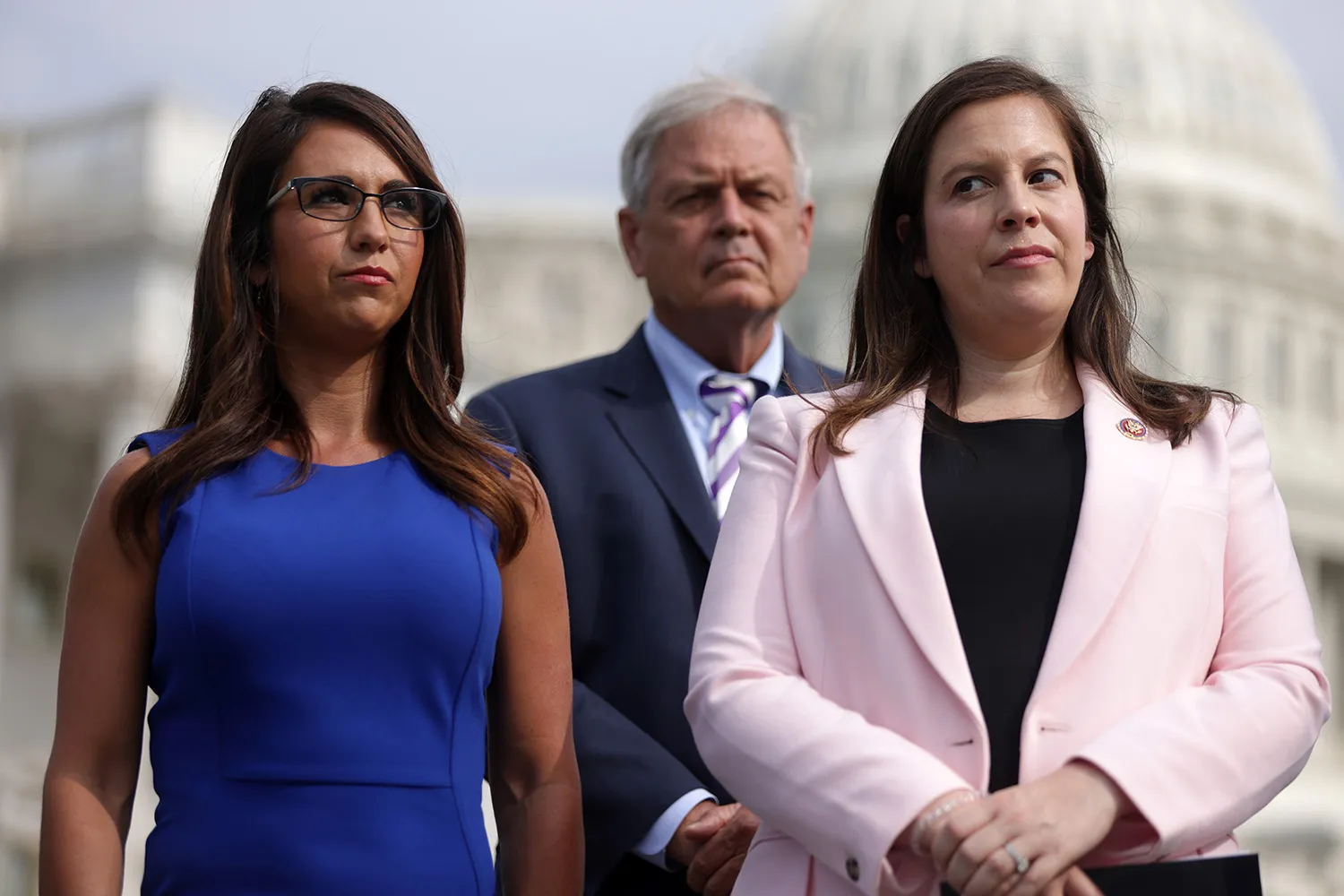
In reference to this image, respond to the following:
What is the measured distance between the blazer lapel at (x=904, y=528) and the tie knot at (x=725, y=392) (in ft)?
6.47

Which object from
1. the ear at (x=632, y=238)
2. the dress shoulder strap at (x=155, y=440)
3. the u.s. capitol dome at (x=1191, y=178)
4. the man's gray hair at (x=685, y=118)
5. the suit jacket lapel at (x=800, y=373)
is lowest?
the dress shoulder strap at (x=155, y=440)

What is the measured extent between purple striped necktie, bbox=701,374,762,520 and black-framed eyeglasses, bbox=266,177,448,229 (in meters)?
1.67

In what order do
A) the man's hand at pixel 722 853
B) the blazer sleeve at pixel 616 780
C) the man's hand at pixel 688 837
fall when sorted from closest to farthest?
the man's hand at pixel 722 853
the man's hand at pixel 688 837
the blazer sleeve at pixel 616 780

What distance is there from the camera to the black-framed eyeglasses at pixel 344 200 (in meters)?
4.21

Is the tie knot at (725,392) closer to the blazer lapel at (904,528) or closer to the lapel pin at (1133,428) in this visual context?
the blazer lapel at (904,528)

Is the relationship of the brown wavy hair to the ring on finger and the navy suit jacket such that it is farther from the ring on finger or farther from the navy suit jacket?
the ring on finger

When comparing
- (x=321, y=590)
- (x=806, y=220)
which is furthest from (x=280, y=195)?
(x=806, y=220)

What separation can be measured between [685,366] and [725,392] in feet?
0.49

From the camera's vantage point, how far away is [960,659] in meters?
3.74

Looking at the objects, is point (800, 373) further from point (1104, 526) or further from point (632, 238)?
point (1104, 526)

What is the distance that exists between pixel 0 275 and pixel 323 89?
34.7 m

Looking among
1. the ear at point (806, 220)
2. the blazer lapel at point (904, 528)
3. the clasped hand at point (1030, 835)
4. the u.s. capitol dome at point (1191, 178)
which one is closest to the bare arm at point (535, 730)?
the blazer lapel at point (904, 528)

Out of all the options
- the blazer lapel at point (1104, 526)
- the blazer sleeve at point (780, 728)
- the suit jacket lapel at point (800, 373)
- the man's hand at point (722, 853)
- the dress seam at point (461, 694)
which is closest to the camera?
the blazer sleeve at point (780, 728)

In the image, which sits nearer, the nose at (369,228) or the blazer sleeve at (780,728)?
the blazer sleeve at (780,728)
